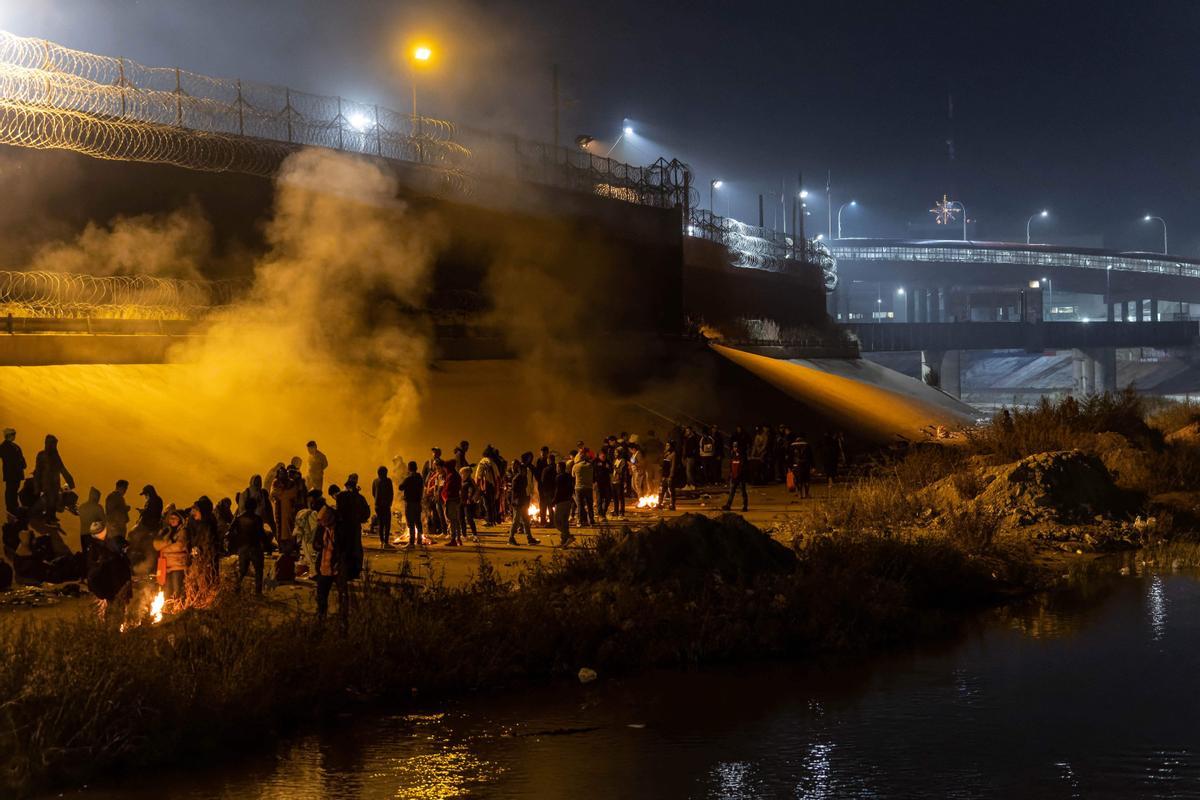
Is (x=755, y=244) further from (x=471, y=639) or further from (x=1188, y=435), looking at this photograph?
(x=471, y=639)

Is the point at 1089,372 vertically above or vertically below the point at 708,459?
above

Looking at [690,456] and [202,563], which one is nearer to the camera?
[202,563]

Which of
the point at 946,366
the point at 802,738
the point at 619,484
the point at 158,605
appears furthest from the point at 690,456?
the point at 946,366

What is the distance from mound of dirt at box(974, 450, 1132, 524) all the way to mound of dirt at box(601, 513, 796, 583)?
6748 millimetres

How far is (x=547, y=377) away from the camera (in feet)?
99.0

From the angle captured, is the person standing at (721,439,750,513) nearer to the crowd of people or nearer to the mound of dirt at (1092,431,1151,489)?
the crowd of people

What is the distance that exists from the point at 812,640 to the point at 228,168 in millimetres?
18574

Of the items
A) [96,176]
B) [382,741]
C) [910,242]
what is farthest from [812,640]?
[910,242]

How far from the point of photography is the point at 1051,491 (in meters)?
21.4

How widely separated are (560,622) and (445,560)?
395 centimetres

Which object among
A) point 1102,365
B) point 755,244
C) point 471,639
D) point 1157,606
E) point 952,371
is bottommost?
point 1157,606

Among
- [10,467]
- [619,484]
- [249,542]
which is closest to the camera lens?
[249,542]

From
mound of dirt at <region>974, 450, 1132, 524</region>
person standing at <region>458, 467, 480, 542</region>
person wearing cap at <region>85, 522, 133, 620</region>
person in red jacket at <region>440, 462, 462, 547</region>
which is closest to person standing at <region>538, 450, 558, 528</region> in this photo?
person standing at <region>458, 467, 480, 542</region>

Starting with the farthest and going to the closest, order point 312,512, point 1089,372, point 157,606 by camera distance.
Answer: point 1089,372 < point 312,512 < point 157,606
